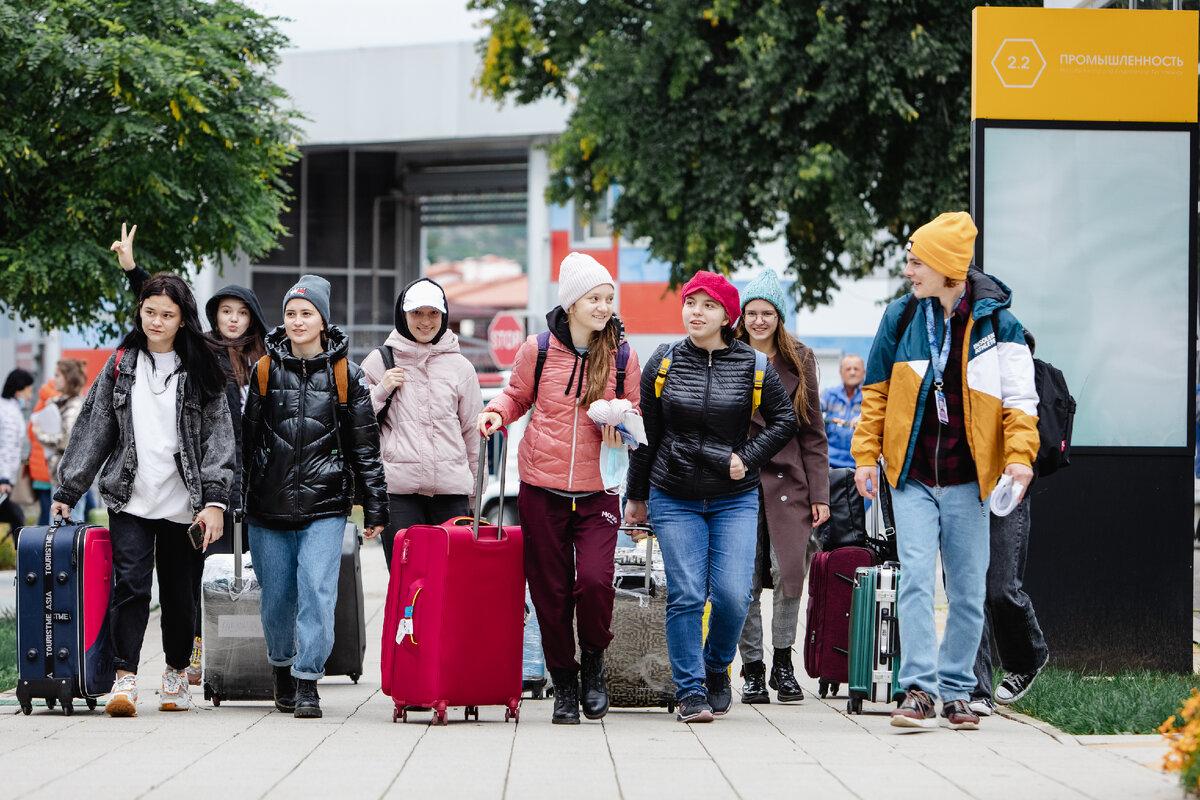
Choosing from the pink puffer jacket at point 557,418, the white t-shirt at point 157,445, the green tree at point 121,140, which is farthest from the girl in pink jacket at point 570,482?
the green tree at point 121,140

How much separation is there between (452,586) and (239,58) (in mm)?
8094

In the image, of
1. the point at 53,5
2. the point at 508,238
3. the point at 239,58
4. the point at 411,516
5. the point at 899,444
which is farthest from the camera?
the point at 508,238

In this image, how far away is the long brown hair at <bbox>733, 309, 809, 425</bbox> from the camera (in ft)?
25.3

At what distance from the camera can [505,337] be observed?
34.4m

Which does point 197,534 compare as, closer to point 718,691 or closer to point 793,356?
point 718,691

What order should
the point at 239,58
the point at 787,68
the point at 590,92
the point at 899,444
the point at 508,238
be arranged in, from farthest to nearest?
the point at 508,238 < the point at 590,92 < the point at 787,68 < the point at 239,58 < the point at 899,444

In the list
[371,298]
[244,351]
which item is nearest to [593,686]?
[244,351]

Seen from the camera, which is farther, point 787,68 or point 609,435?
point 787,68

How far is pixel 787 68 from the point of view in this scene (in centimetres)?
1773

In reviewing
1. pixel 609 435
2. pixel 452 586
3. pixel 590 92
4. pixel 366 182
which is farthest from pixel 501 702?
pixel 366 182

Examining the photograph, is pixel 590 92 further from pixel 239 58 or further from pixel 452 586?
pixel 452 586

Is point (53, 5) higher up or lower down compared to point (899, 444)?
higher up

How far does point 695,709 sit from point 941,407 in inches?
65.8

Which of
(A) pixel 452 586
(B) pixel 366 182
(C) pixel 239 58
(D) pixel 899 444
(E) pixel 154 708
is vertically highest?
(B) pixel 366 182
